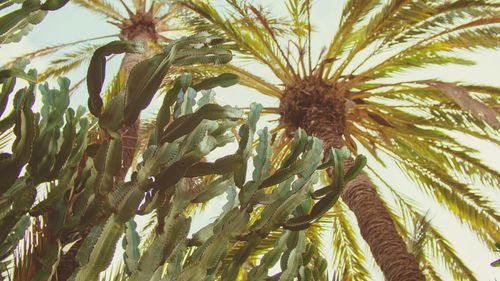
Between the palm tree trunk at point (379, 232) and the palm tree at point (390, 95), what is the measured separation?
0.56 metres

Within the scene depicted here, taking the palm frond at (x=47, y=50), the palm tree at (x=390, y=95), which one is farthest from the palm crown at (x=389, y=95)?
the palm frond at (x=47, y=50)

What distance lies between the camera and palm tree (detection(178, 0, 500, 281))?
680 cm

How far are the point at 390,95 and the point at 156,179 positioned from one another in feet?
19.0

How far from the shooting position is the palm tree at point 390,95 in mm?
6805

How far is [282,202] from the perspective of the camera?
2576mm

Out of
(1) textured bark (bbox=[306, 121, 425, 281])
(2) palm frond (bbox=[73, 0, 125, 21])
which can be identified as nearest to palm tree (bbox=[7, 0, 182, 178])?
(2) palm frond (bbox=[73, 0, 125, 21])

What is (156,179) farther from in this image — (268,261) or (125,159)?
(125,159)

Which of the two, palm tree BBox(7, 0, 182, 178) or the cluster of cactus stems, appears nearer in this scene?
the cluster of cactus stems

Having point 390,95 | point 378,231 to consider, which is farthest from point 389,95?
point 378,231

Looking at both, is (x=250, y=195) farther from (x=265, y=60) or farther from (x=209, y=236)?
(x=265, y=60)

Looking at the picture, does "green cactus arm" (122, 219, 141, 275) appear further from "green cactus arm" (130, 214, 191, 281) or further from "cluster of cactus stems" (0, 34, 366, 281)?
"green cactus arm" (130, 214, 191, 281)

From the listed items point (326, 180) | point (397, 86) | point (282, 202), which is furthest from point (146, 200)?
point (326, 180)

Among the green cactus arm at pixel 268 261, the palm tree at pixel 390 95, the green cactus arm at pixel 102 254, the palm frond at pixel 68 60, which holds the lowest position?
the green cactus arm at pixel 102 254

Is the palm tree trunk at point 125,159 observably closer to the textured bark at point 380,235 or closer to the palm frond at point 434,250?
the textured bark at point 380,235
